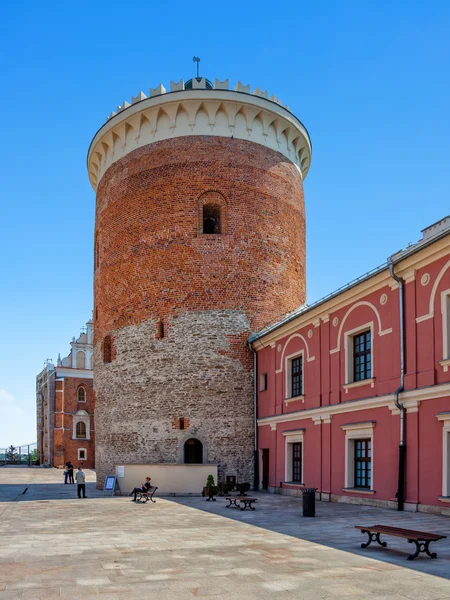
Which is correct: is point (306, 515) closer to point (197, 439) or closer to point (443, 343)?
point (443, 343)

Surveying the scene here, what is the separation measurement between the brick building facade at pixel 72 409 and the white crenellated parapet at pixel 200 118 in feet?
97.2

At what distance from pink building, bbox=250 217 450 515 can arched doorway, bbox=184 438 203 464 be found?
3045 millimetres

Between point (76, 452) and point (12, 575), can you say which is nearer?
point (12, 575)

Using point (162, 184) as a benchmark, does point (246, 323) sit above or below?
below

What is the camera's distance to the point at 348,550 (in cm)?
1027

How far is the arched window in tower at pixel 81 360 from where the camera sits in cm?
5837

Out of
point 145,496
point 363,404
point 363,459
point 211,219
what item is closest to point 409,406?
point 363,404

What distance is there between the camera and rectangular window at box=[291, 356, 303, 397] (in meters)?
23.3

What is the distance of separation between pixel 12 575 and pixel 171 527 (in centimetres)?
570

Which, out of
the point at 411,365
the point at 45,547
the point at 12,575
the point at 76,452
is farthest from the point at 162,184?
the point at 76,452

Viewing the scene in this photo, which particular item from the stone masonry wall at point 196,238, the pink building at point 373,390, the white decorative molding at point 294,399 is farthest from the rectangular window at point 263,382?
the white decorative molding at point 294,399

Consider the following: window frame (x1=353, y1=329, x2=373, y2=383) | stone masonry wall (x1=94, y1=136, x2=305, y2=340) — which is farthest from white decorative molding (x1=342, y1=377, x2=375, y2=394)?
stone masonry wall (x1=94, y1=136, x2=305, y2=340)

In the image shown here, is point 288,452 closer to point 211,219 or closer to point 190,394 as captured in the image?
A: point 190,394

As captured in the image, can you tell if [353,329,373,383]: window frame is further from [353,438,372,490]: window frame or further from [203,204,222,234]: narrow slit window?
[203,204,222,234]: narrow slit window
